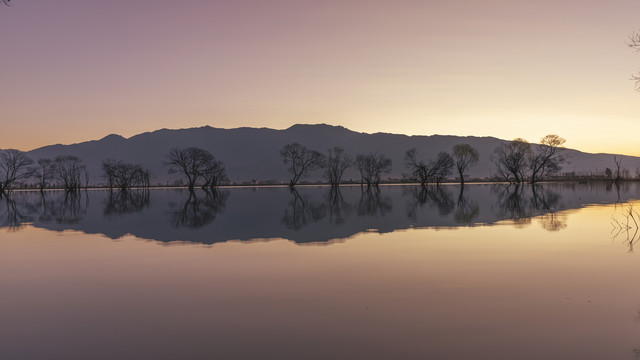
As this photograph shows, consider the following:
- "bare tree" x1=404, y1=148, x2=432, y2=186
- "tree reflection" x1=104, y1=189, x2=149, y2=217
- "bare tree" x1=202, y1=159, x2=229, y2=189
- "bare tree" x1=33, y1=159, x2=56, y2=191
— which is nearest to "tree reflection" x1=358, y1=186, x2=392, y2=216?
"tree reflection" x1=104, y1=189, x2=149, y2=217

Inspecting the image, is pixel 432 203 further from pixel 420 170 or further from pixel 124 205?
pixel 420 170

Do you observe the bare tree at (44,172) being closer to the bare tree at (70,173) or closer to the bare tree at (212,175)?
the bare tree at (70,173)

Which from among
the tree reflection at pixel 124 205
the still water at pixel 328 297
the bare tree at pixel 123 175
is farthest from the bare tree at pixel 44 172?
the still water at pixel 328 297

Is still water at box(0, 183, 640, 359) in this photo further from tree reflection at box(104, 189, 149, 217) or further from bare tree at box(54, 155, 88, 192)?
bare tree at box(54, 155, 88, 192)

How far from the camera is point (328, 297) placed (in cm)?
831

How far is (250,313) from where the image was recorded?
7.41 m

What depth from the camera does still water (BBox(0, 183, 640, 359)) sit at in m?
5.95

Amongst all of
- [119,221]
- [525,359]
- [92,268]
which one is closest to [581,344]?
[525,359]

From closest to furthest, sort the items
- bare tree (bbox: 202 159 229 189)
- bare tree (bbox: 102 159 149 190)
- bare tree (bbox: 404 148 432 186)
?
bare tree (bbox: 404 148 432 186) → bare tree (bbox: 202 159 229 189) → bare tree (bbox: 102 159 149 190)

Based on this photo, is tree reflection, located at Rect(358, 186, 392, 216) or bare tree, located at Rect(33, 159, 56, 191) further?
bare tree, located at Rect(33, 159, 56, 191)

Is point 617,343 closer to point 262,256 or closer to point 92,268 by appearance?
point 262,256

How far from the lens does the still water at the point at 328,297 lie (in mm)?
5949

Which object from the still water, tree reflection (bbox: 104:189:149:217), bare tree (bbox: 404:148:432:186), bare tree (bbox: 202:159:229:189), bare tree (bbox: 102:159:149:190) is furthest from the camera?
bare tree (bbox: 102:159:149:190)

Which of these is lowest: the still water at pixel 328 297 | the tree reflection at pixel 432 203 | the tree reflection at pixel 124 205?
the still water at pixel 328 297
